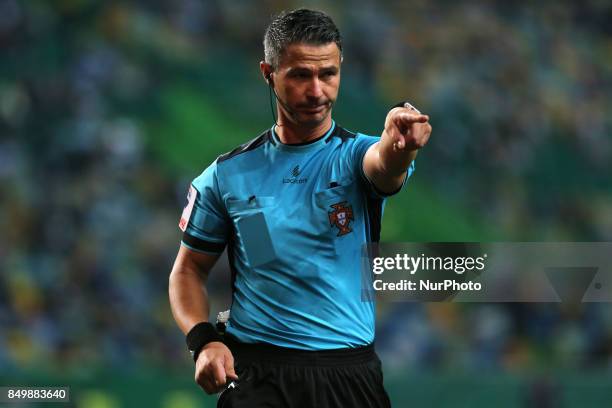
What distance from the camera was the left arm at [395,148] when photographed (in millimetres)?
2590

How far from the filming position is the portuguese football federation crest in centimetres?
297

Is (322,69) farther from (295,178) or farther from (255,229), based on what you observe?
(255,229)

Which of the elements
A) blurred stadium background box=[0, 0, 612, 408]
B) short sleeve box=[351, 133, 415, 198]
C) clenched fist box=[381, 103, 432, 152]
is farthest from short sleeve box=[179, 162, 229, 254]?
blurred stadium background box=[0, 0, 612, 408]

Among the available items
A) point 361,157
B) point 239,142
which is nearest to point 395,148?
point 361,157

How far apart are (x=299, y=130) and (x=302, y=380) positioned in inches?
30.5

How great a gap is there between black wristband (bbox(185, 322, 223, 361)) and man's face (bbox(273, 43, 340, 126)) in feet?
2.32

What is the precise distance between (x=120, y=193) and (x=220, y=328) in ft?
19.4

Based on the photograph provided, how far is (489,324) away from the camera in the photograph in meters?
8.70

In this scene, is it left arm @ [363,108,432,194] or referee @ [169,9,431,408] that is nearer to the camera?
left arm @ [363,108,432,194]

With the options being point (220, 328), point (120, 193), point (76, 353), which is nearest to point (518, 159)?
point (120, 193)

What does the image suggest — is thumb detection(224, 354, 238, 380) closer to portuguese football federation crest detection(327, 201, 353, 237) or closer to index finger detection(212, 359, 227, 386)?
index finger detection(212, 359, 227, 386)

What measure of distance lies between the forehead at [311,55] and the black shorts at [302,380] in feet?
2.85

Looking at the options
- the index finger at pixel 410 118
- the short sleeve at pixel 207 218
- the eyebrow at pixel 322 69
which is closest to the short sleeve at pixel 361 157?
the eyebrow at pixel 322 69

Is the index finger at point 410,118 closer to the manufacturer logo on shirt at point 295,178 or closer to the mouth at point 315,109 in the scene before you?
the mouth at point 315,109
